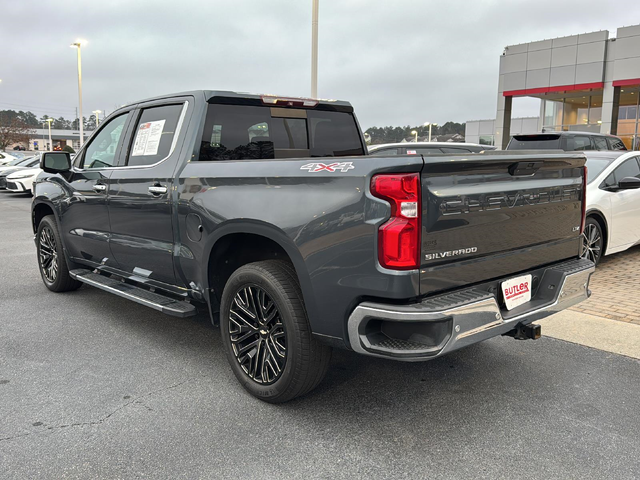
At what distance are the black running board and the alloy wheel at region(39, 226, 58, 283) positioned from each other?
2.22ft

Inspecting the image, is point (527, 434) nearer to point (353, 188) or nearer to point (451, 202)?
point (451, 202)

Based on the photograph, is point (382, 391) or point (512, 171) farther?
point (382, 391)

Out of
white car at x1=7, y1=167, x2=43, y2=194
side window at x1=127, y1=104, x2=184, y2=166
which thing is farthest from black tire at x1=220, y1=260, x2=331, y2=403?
white car at x1=7, y1=167, x2=43, y2=194

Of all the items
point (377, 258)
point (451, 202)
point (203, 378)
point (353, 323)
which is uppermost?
point (451, 202)

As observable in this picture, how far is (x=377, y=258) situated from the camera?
8.98ft

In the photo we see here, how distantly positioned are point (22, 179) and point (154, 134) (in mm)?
17867

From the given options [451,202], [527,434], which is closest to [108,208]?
[451,202]

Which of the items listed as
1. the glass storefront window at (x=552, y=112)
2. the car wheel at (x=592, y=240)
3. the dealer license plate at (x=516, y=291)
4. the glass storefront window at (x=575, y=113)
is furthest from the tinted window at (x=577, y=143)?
the glass storefront window at (x=552, y=112)

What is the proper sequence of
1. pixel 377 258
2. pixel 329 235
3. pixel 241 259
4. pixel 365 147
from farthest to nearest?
1. pixel 365 147
2. pixel 241 259
3. pixel 329 235
4. pixel 377 258

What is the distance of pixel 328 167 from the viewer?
117 inches

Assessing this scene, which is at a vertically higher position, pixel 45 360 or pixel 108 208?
pixel 108 208

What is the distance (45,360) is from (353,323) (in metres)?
2.61

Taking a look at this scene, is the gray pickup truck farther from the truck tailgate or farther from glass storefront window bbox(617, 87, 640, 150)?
glass storefront window bbox(617, 87, 640, 150)

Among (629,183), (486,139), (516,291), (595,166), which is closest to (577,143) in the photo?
(595,166)
